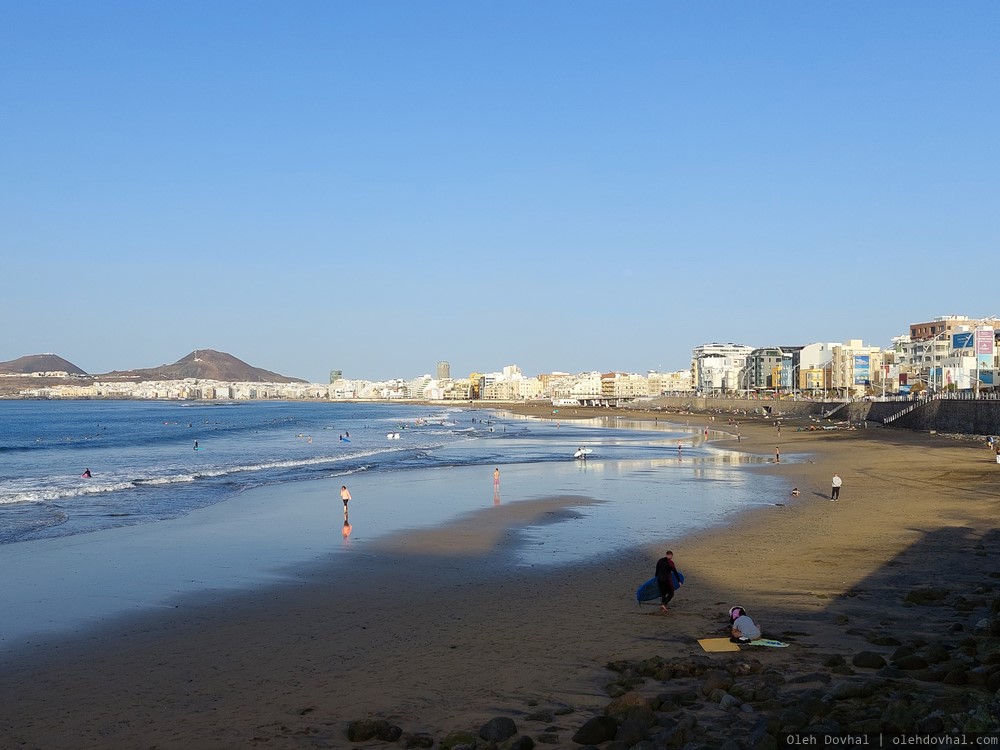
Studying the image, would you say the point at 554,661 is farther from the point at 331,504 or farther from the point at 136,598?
the point at 331,504

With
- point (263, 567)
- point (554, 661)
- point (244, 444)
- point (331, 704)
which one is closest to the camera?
point (331, 704)

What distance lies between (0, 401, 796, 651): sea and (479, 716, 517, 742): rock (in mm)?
8211

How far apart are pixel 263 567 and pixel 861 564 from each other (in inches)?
503

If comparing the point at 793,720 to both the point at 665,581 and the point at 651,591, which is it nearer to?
the point at 665,581

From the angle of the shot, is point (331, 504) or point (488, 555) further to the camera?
point (331, 504)

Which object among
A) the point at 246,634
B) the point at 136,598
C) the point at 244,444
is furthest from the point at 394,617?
the point at 244,444

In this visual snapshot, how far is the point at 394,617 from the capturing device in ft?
44.8

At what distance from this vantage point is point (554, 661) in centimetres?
1072

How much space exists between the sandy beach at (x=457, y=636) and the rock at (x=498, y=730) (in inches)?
10.1

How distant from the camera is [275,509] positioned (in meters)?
28.1

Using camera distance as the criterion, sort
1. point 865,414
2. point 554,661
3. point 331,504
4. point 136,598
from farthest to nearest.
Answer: point 865,414 < point 331,504 < point 136,598 < point 554,661

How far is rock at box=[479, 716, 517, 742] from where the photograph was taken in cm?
794

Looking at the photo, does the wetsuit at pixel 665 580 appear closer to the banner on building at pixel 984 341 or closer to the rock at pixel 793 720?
the rock at pixel 793 720

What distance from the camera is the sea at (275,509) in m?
16.8
